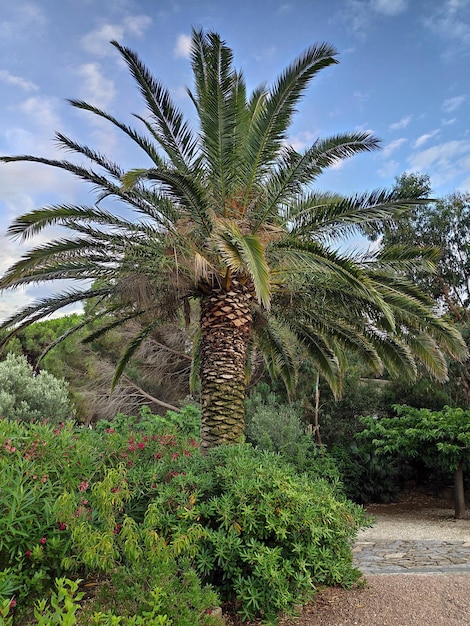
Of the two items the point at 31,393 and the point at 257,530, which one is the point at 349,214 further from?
the point at 31,393

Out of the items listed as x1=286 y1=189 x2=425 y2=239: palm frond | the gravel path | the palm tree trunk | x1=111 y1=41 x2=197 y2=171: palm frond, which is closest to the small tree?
the gravel path

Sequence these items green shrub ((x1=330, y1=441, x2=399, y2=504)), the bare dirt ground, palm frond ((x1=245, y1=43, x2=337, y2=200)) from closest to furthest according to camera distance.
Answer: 1. the bare dirt ground
2. palm frond ((x1=245, y1=43, x2=337, y2=200))
3. green shrub ((x1=330, y1=441, x2=399, y2=504))

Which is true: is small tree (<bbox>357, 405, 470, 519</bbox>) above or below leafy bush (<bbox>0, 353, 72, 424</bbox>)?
below

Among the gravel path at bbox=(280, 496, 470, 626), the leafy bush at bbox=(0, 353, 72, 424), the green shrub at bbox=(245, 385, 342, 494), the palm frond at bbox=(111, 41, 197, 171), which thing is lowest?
the gravel path at bbox=(280, 496, 470, 626)

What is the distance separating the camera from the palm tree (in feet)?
20.3

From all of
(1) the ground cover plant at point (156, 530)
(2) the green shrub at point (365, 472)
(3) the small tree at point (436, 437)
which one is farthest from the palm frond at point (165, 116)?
(2) the green shrub at point (365, 472)

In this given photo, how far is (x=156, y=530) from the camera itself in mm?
3691

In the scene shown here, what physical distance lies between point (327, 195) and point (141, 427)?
18.8 ft

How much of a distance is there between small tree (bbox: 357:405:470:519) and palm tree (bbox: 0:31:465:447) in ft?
8.87

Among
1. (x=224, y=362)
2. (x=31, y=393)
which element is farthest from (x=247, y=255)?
(x=31, y=393)

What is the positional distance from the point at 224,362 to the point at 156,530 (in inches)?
130

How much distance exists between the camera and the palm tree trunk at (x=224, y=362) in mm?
6621

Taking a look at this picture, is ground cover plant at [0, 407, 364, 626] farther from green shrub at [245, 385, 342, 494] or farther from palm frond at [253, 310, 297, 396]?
green shrub at [245, 385, 342, 494]

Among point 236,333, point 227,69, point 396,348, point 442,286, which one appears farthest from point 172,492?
point 442,286
